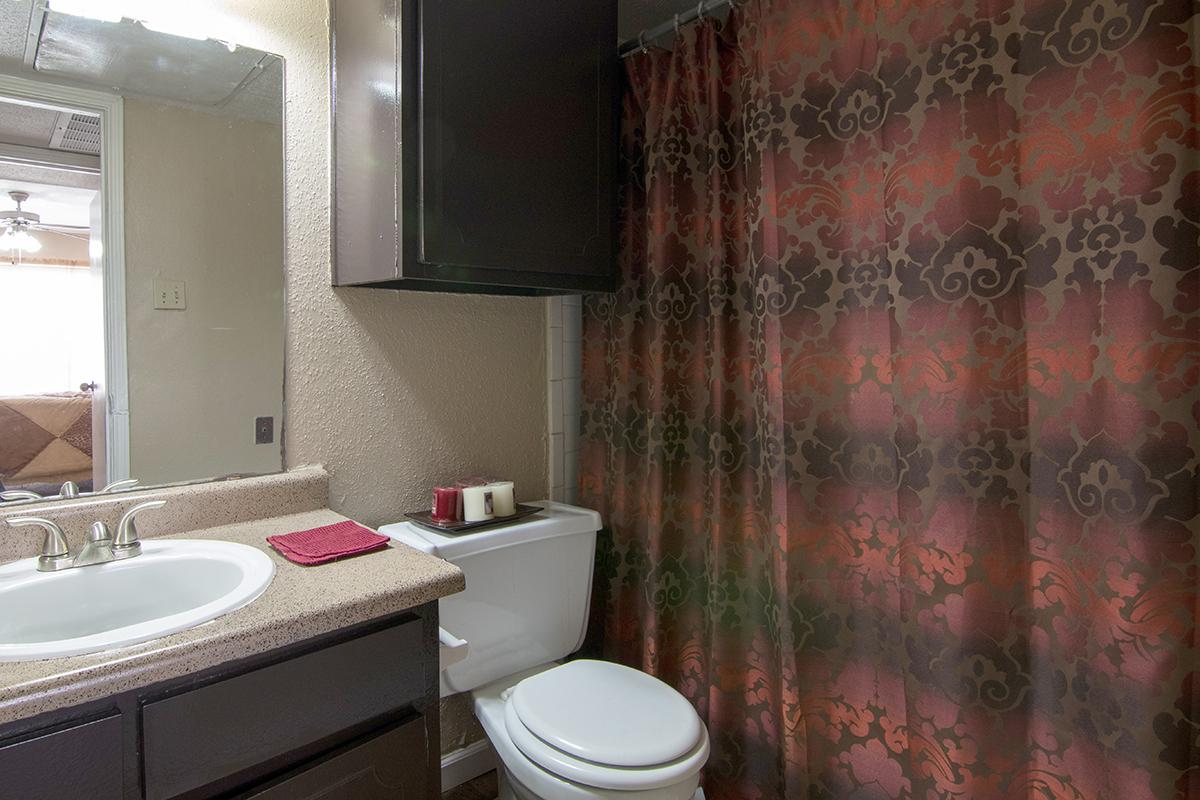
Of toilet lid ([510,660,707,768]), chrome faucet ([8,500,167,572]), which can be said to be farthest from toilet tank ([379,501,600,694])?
chrome faucet ([8,500,167,572])

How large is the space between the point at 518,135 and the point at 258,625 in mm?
1092

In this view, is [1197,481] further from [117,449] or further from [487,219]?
[117,449]

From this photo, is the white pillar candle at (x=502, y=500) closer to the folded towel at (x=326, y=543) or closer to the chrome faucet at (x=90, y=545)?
the folded towel at (x=326, y=543)

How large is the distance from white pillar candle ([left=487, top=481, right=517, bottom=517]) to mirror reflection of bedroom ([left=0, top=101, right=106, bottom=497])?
795 millimetres

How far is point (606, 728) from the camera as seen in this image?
1268 millimetres

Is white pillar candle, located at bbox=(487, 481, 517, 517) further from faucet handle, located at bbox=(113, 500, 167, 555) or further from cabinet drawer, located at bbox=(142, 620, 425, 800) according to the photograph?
faucet handle, located at bbox=(113, 500, 167, 555)

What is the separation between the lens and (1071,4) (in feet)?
3.33

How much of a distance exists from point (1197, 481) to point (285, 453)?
5.43 ft

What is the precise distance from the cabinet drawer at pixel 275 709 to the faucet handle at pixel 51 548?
423 millimetres

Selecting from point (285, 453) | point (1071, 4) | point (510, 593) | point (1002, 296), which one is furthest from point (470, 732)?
point (1071, 4)

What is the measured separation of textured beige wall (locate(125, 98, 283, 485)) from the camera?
127 centimetres

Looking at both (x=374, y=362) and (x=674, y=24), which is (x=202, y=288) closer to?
(x=374, y=362)

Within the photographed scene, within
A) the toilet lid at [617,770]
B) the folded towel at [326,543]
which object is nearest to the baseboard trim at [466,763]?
the toilet lid at [617,770]

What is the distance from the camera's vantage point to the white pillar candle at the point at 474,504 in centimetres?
154
